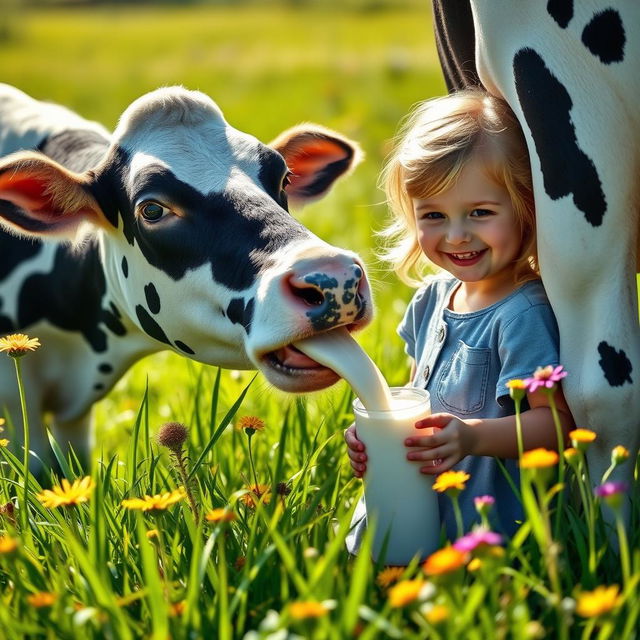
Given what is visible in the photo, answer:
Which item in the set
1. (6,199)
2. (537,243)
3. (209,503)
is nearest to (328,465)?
(209,503)

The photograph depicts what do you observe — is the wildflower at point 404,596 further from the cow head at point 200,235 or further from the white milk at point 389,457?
the cow head at point 200,235

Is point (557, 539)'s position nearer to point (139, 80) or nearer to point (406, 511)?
point (406, 511)

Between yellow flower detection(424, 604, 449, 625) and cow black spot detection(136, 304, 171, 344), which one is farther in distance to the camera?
cow black spot detection(136, 304, 171, 344)

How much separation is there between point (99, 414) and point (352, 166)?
1.88 m

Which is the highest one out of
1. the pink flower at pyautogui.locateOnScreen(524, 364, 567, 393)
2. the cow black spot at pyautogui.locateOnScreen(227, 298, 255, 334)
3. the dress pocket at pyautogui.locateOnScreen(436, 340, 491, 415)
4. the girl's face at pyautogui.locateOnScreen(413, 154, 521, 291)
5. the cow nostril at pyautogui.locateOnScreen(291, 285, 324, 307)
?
the girl's face at pyautogui.locateOnScreen(413, 154, 521, 291)

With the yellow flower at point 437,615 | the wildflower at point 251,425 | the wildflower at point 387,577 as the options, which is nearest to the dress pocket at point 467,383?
the wildflower at point 251,425

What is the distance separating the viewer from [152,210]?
2.91 m

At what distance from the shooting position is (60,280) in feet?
11.9

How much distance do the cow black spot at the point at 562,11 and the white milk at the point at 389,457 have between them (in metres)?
0.88

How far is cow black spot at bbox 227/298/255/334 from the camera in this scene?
8.69ft

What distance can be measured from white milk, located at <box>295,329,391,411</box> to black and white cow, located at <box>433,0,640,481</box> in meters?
0.45

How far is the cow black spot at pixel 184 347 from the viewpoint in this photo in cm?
302

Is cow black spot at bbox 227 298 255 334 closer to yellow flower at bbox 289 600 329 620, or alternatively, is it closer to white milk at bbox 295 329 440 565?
white milk at bbox 295 329 440 565

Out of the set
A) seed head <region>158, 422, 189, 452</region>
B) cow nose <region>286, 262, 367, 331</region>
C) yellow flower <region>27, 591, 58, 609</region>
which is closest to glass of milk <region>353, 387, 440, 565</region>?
cow nose <region>286, 262, 367, 331</region>
